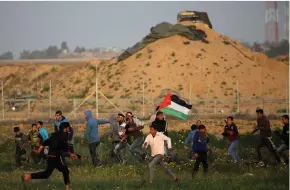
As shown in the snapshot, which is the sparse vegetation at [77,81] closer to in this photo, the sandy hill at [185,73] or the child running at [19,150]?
the sandy hill at [185,73]

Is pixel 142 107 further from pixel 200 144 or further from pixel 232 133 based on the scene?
pixel 200 144

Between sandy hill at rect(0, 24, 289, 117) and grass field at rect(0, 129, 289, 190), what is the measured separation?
29882 mm

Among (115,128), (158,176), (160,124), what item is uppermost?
(160,124)

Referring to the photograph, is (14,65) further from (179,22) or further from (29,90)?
(179,22)

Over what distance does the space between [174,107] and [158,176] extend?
14.2 ft

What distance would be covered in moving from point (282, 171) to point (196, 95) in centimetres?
3305

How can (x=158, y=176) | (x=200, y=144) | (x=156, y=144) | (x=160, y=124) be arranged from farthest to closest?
(x=160, y=124), (x=158, y=176), (x=200, y=144), (x=156, y=144)

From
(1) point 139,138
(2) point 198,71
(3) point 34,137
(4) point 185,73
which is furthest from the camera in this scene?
(2) point 198,71

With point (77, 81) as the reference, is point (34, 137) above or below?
below

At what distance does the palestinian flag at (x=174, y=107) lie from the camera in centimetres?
2100

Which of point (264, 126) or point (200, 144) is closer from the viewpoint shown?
point (200, 144)

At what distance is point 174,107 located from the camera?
21.3 metres

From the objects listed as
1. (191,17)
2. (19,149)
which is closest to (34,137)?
(19,149)

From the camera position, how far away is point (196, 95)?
166 ft
